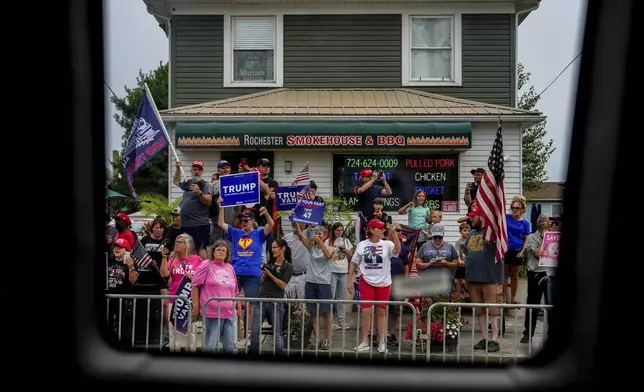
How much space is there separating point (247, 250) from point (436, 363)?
17.2 feet

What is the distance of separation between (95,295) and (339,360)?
935 mm

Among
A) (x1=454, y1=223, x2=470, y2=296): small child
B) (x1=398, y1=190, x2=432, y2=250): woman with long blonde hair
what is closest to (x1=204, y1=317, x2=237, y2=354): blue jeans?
(x1=454, y1=223, x2=470, y2=296): small child

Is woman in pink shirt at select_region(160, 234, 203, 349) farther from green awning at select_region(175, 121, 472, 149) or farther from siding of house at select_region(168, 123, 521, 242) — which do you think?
siding of house at select_region(168, 123, 521, 242)

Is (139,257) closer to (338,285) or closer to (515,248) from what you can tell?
(338,285)

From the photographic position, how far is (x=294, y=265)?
24.6 feet

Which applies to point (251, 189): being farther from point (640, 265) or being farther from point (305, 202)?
point (640, 265)

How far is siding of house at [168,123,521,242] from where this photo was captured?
1161 cm

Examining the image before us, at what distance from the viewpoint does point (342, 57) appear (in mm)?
12914

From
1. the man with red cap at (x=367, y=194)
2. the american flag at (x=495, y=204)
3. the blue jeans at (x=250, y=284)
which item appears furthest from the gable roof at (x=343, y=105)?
the blue jeans at (x=250, y=284)

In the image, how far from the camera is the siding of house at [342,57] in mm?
12469

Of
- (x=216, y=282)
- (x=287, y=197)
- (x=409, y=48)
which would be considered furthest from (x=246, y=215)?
(x=409, y=48)

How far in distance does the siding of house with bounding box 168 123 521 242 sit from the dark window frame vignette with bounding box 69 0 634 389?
901cm

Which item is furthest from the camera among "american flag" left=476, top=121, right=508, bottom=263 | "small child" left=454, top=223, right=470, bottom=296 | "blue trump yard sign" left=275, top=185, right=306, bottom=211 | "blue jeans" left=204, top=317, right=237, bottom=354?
"blue trump yard sign" left=275, top=185, right=306, bottom=211

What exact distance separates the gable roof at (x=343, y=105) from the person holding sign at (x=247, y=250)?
4725mm
